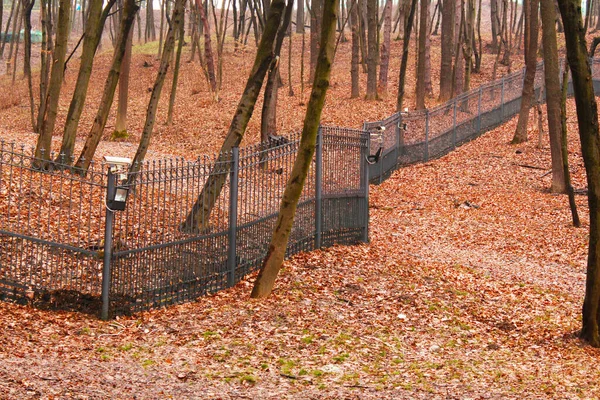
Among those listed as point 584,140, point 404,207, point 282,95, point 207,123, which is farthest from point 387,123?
point 584,140

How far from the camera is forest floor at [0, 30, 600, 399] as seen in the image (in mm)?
6895

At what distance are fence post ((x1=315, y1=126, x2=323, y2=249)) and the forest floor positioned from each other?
1.29 ft

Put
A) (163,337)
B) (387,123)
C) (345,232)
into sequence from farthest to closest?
(387,123) → (345,232) → (163,337)

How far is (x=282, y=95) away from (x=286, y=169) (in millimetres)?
22186

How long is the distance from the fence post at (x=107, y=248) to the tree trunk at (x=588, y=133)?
5.24 metres

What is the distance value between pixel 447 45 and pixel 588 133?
20972 millimetres

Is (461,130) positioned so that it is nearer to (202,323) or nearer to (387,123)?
(387,123)

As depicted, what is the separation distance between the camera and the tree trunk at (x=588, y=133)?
862 centimetres

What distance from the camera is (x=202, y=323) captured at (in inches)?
342

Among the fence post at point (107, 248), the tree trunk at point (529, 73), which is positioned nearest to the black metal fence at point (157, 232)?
the fence post at point (107, 248)

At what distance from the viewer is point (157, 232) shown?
962 cm

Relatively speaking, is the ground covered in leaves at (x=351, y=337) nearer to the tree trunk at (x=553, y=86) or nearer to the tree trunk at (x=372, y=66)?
the tree trunk at (x=553, y=86)

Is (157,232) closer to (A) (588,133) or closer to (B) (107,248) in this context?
(B) (107,248)

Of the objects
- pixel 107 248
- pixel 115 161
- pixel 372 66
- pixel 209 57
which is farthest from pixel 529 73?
pixel 107 248
